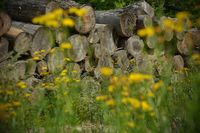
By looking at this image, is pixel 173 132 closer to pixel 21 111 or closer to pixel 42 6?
pixel 21 111

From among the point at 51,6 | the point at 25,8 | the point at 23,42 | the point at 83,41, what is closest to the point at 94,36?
the point at 83,41

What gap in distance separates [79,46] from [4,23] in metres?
1.15

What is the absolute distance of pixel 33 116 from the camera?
340 centimetres

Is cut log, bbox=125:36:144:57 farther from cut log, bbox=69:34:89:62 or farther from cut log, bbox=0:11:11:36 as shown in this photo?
cut log, bbox=0:11:11:36

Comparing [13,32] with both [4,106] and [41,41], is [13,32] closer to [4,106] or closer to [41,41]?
[41,41]

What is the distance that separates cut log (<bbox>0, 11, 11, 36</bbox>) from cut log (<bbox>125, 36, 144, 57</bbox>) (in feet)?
6.66

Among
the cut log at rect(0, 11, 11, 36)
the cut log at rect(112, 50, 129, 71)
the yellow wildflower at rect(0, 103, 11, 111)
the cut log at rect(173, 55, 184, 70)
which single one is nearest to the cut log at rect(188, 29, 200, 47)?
the cut log at rect(173, 55, 184, 70)

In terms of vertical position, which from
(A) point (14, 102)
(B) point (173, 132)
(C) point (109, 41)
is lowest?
(B) point (173, 132)

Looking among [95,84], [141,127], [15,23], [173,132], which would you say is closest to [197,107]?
[141,127]

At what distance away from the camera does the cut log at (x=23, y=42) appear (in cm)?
502

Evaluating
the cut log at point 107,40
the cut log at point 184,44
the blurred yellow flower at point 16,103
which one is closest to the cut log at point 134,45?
the cut log at point 107,40

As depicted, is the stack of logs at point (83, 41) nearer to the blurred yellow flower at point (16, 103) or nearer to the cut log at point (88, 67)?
the cut log at point (88, 67)

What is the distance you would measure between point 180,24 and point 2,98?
1332 millimetres

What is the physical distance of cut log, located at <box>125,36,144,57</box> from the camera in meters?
6.34
